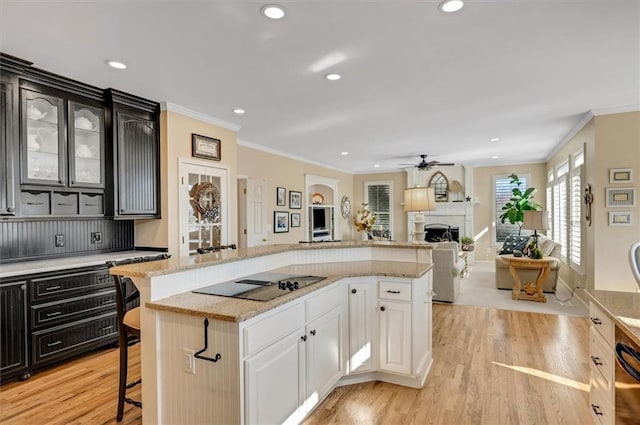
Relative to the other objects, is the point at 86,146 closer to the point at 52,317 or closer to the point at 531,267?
the point at 52,317

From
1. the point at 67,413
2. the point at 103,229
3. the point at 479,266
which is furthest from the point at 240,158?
the point at 479,266

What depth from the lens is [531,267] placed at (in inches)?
229

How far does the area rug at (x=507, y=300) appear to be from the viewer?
5055 millimetres

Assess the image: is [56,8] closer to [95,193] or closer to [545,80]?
[95,193]

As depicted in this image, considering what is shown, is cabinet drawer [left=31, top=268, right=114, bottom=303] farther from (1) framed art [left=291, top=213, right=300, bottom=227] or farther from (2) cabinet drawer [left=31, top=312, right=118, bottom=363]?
(1) framed art [left=291, top=213, right=300, bottom=227]

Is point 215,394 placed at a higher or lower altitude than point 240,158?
lower

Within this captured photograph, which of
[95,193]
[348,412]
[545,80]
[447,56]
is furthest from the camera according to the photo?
[95,193]

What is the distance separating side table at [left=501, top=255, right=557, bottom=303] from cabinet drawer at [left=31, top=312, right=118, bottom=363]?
221 inches

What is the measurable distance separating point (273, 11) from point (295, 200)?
5.64 m

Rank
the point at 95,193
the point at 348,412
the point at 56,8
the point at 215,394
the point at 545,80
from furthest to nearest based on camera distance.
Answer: the point at 95,193
the point at 545,80
the point at 348,412
the point at 56,8
the point at 215,394

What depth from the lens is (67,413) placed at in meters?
2.50

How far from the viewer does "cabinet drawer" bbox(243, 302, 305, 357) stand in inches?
70.5

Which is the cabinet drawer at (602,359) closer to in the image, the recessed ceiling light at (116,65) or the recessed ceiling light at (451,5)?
the recessed ceiling light at (451,5)

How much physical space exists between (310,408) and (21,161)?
3225mm
